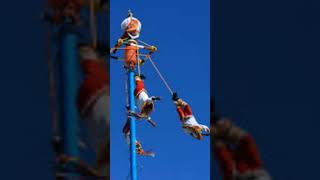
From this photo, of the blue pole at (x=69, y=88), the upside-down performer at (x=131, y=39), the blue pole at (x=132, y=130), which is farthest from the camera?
Result: the upside-down performer at (x=131, y=39)

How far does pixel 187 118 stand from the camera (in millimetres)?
1829

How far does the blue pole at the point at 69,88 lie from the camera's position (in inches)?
55.5

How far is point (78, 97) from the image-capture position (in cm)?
A: 147

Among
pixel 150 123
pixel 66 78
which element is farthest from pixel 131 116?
pixel 66 78

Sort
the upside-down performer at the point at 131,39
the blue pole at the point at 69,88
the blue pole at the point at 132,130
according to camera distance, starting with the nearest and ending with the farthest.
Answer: the blue pole at the point at 69,88
the blue pole at the point at 132,130
the upside-down performer at the point at 131,39

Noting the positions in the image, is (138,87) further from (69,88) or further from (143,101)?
(69,88)

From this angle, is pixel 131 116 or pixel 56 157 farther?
pixel 131 116

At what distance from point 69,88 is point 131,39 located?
1.42 feet

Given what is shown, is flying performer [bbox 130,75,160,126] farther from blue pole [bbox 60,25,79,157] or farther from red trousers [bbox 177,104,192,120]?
blue pole [bbox 60,25,79,157]
